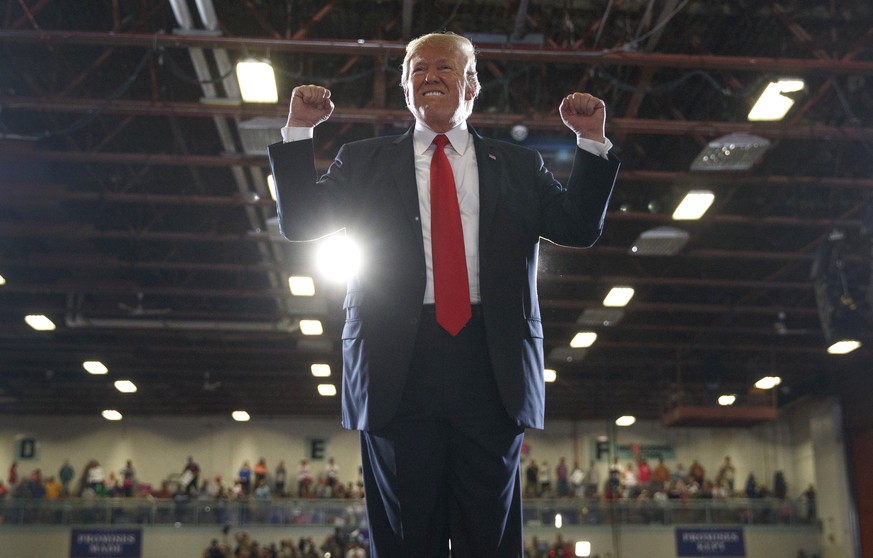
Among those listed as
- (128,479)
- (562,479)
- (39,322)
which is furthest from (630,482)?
(39,322)

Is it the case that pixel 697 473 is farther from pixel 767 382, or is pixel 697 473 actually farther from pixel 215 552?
pixel 215 552

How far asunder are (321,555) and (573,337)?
8.28m

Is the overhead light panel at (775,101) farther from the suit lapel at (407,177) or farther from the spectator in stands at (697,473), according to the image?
the spectator in stands at (697,473)

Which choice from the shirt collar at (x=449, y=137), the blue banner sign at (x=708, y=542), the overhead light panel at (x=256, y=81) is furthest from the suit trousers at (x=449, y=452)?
the blue banner sign at (x=708, y=542)

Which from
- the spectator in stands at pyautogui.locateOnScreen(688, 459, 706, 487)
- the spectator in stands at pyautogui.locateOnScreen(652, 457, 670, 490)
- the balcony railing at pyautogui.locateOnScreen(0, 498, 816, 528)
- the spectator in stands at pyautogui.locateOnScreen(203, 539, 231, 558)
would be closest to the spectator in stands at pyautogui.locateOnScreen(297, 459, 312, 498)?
the balcony railing at pyautogui.locateOnScreen(0, 498, 816, 528)

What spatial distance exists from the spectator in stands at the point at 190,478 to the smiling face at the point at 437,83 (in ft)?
96.2

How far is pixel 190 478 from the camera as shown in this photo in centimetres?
3055

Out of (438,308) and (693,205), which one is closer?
(438,308)

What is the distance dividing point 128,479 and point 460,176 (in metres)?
30.5

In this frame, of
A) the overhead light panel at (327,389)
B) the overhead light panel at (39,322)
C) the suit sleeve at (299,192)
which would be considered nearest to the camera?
the suit sleeve at (299,192)

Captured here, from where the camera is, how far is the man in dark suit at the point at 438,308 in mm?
2096

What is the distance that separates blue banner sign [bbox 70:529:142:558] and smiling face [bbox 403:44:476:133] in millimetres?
25329

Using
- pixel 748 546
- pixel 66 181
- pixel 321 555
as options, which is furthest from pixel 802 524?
pixel 66 181

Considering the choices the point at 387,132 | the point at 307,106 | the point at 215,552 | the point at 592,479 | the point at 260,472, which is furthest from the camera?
the point at 592,479
